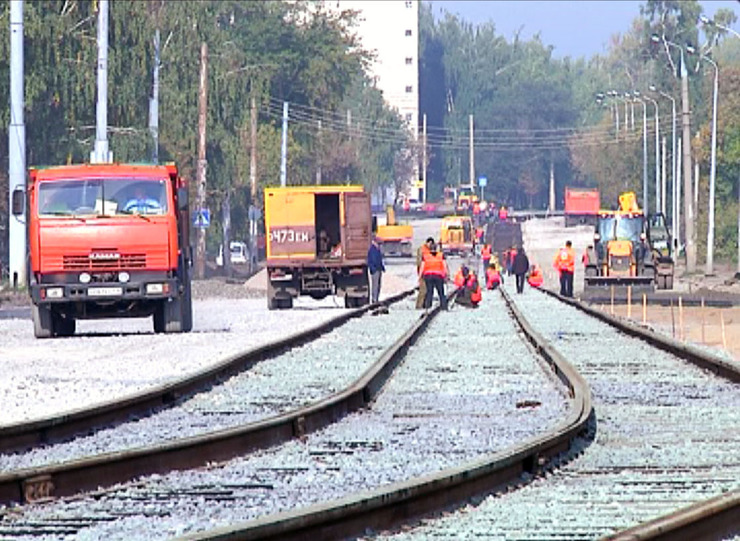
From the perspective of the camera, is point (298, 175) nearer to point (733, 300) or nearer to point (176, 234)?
point (733, 300)

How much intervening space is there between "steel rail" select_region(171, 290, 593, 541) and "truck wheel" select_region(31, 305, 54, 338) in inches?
750

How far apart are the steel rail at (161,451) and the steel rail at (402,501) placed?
192 centimetres

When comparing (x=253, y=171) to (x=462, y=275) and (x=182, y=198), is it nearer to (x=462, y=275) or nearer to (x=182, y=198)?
(x=462, y=275)

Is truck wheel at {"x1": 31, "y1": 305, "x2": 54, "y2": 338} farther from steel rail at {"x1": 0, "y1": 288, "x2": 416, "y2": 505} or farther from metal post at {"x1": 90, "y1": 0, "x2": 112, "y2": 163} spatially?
metal post at {"x1": 90, "y1": 0, "x2": 112, "y2": 163}

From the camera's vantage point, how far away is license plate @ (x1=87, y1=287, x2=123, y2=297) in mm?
30641

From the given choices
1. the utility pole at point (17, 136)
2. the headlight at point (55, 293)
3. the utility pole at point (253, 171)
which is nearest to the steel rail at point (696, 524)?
the headlight at point (55, 293)

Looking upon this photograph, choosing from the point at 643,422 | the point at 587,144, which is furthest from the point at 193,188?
the point at 587,144

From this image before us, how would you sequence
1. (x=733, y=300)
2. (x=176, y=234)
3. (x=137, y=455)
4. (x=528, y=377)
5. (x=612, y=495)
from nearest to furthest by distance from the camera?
(x=612, y=495)
(x=137, y=455)
(x=528, y=377)
(x=176, y=234)
(x=733, y=300)

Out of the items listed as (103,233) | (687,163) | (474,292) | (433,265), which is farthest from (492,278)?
(103,233)

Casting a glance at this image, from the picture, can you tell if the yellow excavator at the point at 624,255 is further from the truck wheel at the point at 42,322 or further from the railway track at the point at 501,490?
the railway track at the point at 501,490

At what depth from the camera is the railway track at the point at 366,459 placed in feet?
32.9

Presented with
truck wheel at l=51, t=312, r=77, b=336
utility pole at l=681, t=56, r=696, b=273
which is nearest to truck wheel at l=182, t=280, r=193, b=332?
truck wheel at l=51, t=312, r=77, b=336

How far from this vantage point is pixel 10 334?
3334 centimetres

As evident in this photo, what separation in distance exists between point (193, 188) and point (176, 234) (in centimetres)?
5925
